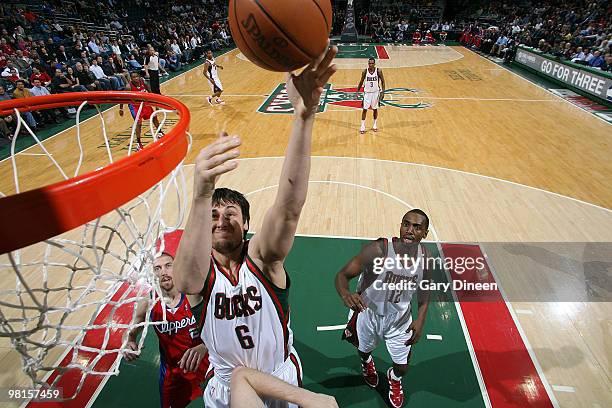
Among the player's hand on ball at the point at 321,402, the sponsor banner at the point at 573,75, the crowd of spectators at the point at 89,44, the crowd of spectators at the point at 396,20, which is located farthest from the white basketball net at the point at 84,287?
the crowd of spectators at the point at 396,20

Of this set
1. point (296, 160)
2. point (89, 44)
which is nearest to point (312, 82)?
point (296, 160)

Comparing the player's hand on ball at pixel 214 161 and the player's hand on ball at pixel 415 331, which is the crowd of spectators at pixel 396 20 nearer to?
the player's hand on ball at pixel 415 331

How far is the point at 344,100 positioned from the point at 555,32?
13.0 metres

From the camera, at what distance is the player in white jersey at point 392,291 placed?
2805 millimetres

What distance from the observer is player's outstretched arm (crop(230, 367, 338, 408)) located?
4.22 ft

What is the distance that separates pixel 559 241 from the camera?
490 centimetres

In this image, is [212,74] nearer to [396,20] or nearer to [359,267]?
[359,267]

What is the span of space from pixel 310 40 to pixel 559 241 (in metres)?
4.62

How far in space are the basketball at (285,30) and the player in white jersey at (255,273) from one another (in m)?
0.37

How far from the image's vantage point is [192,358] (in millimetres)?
2441

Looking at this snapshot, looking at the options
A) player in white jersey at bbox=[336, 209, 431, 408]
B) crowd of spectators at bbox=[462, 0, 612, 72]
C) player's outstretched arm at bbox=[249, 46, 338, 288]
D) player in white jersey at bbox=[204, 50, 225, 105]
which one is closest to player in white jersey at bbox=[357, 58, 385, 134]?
player in white jersey at bbox=[204, 50, 225, 105]

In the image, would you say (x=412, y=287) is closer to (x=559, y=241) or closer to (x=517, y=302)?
(x=517, y=302)

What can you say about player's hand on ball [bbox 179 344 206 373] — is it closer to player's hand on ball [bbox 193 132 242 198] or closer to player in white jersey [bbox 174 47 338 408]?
player in white jersey [bbox 174 47 338 408]

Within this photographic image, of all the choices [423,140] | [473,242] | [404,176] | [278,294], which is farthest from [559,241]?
[278,294]
